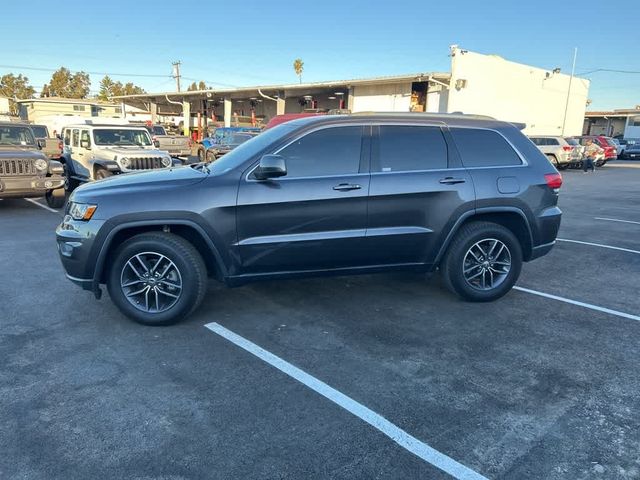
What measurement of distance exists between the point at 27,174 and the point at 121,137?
10.7 ft

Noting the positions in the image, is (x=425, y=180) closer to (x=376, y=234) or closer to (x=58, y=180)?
(x=376, y=234)

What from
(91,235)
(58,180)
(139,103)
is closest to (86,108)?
(139,103)

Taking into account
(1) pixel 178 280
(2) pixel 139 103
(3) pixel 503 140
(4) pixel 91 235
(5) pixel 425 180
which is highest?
(2) pixel 139 103

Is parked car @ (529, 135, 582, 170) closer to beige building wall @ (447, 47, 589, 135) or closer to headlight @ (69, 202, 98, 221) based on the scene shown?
beige building wall @ (447, 47, 589, 135)

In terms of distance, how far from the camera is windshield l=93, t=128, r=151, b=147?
11789mm

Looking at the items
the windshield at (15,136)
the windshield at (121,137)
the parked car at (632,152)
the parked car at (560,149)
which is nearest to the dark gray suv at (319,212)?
the windshield at (15,136)

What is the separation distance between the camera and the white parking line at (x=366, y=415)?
246 cm

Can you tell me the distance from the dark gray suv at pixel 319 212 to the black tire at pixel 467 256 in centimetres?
1

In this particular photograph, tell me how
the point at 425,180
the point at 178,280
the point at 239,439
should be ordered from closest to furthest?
the point at 239,439 < the point at 178,280 < the point at 425,180

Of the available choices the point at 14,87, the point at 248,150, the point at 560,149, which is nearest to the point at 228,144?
Answer: the point at 248,150

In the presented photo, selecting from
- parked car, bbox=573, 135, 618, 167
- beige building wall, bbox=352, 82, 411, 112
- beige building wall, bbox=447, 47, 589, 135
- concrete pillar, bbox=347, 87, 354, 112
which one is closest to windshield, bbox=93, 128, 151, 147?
beige building wall, bbox=352, 82, 411, 112

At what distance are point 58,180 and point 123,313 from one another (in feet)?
22.6

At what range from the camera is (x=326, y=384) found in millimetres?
3254

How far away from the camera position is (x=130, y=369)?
343 centimetres
